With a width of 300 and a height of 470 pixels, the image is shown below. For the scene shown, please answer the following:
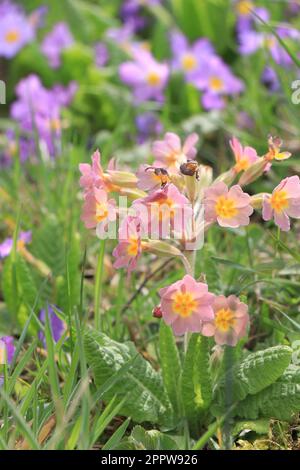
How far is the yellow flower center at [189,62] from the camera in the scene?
11.9ft

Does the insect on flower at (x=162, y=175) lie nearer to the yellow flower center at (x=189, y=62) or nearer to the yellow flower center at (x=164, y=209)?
the yellow flower center at (x=164, y=209)

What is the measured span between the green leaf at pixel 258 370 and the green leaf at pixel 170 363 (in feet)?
0.36

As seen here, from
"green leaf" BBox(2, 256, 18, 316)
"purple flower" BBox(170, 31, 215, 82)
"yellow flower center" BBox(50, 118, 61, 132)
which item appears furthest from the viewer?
"purple flower" BBox(170, 31, 215, 82)

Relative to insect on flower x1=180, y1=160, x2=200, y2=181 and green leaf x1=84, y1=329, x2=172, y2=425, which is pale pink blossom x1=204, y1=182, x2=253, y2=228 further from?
green leaf x1=84, y1=329, x2=172, y2=425

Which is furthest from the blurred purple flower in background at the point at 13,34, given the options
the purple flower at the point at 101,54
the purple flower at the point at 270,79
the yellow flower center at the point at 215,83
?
the purple flower at the point at 270,79

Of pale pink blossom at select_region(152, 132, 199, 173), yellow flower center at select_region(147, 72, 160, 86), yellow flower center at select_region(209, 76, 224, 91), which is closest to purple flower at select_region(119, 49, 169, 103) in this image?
yellow flower center at select_region(147, 72, 160, 86)

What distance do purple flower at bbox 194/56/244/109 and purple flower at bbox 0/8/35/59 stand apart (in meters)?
0.84

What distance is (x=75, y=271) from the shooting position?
2.27m

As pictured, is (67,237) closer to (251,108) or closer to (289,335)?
(289,335)

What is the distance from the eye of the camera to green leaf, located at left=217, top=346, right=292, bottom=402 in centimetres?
162

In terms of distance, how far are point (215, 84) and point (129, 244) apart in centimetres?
194

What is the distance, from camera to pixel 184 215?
161 centimetres
